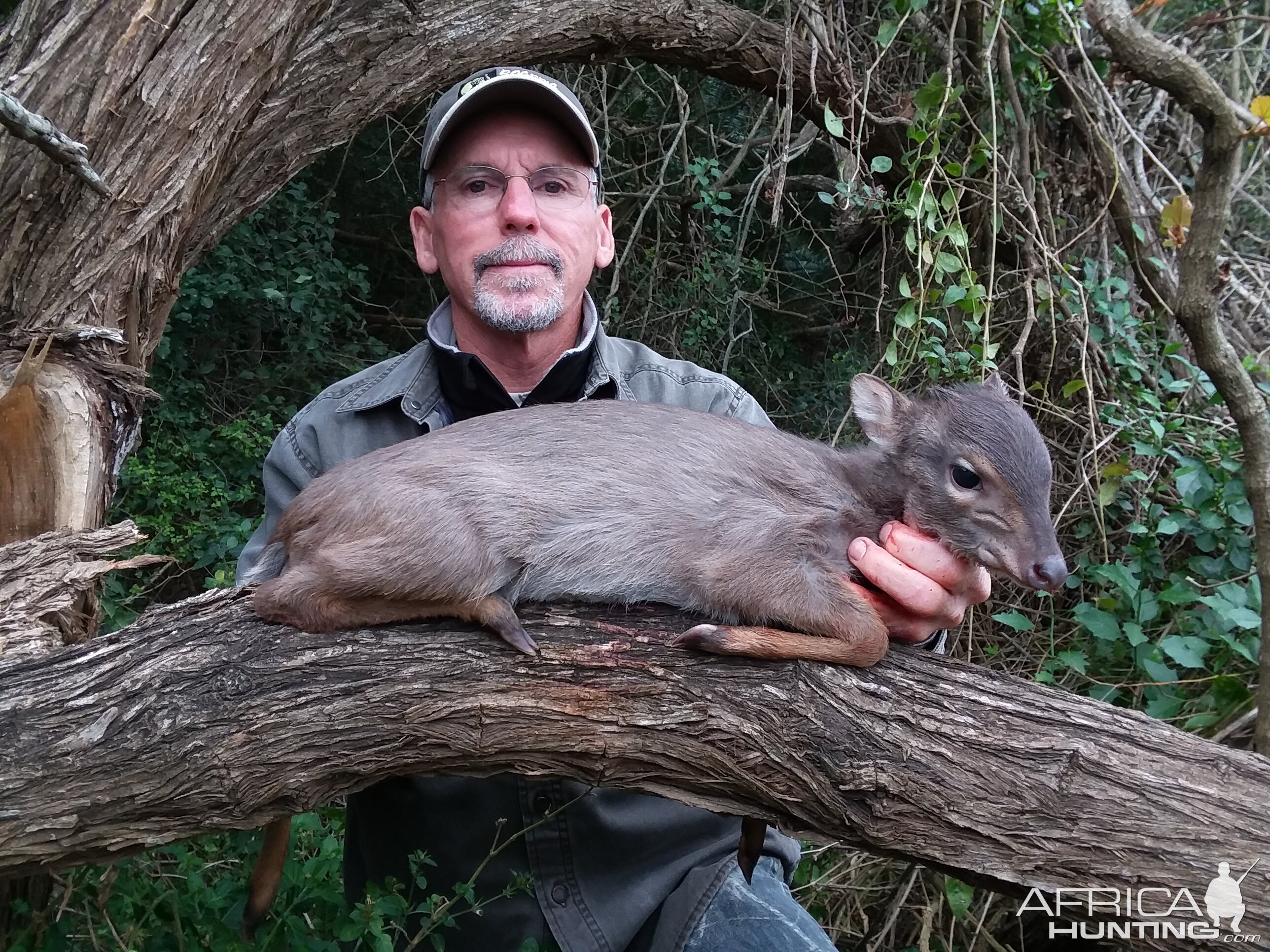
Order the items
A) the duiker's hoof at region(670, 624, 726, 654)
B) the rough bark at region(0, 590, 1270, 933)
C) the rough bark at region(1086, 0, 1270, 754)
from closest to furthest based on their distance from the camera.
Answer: the rough bark at region(0, 590, 1270, 933), the duiker's hoof at region(670, 624, 726, 654), the rough bark at region(1086, 0, 1270, 754)

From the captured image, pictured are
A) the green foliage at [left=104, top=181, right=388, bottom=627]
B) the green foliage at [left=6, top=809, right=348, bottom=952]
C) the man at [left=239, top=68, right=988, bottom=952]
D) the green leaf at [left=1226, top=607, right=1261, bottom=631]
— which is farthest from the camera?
the green foliage at [left=104, top=181, right=388, bottom=627]

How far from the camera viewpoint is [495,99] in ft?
14.0

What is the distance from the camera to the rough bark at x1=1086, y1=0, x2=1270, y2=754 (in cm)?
409

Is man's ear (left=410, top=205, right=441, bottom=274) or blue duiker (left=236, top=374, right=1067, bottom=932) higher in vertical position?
man's ear (left=410, top=205, right=441, bottom=274)

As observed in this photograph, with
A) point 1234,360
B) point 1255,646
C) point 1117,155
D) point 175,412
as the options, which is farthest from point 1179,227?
point 175,412

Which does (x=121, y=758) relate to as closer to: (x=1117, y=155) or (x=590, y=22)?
(x=590, y=22)

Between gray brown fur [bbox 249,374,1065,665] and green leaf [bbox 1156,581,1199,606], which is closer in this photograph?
gray brown fur [bbox 249,374,1065,665]

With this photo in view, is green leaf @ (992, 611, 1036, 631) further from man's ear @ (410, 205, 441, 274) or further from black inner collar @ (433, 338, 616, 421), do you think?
man's ear @ (410, 205, 441, 274)

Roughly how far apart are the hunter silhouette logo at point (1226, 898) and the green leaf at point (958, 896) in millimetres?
1911

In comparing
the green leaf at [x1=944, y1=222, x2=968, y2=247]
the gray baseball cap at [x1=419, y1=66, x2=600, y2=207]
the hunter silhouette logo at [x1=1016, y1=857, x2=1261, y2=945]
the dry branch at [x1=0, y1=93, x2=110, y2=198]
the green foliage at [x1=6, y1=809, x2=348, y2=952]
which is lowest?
the green foliage at [x1=6, y1=809, x2=348, y2=952]

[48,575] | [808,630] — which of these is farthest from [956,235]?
[48,575]

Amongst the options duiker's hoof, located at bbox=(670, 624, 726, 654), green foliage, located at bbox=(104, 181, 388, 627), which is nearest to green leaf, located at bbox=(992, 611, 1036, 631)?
duiker's hoof, located at bbox=(670, 624, 726, 654)

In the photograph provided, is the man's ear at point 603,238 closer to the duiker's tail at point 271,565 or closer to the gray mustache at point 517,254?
the gray mustache at point 517,254

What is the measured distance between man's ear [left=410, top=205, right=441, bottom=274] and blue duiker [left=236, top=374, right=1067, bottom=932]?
5.71 feet
